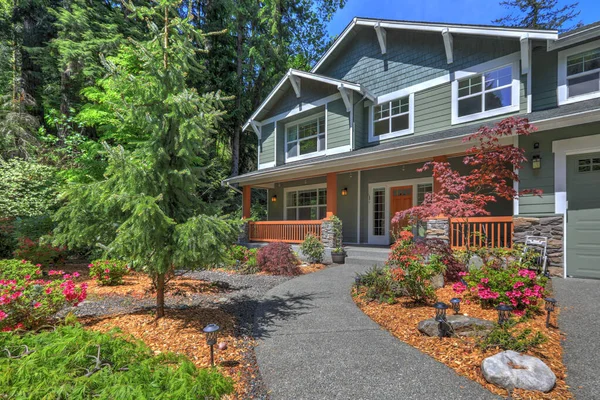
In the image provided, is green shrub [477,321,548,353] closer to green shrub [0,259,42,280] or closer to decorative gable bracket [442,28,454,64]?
green shrub [0,259,42,280]

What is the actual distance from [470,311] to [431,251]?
1673 millimetres

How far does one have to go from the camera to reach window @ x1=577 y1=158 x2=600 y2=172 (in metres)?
6.09

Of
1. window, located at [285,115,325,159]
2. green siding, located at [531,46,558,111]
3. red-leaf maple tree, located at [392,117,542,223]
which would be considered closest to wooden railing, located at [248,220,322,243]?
window, located at [285,115,325,159]

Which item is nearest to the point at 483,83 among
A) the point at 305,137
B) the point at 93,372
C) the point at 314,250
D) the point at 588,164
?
the point at 588,164

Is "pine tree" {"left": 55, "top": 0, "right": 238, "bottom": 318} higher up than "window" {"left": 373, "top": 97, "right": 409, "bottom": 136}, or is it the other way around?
"window" {"left": 373, "top": 97, "right": 409, "bottom": 136}

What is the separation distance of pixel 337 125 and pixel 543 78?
6.10 meters

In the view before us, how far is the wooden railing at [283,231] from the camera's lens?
10.2 metres

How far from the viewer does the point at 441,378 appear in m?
2.72

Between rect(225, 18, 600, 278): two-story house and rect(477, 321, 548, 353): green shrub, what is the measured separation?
4.18 meters

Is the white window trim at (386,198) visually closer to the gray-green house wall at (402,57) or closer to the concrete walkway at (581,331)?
the gray-green house wall at (402,57)

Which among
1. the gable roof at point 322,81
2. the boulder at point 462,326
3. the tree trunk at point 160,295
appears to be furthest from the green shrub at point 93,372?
the gable roof at point 322,81

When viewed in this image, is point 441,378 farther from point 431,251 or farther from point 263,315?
point 431,251

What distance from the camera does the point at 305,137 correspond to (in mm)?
12898

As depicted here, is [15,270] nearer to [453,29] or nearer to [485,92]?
[485,92]
